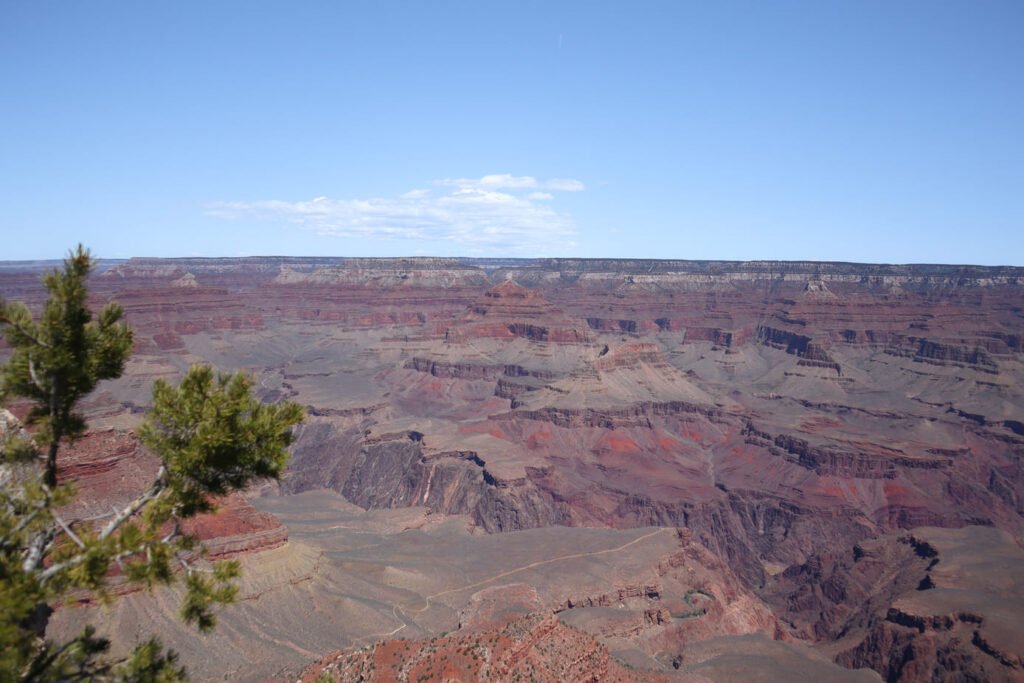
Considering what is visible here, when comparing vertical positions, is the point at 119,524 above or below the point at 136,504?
below

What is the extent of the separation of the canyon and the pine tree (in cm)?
78

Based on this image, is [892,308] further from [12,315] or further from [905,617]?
[12,315]

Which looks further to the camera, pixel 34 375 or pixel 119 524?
pixel 119 524

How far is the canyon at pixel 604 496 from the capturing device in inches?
1422

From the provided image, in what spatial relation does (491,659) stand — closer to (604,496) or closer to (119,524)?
(119,524)

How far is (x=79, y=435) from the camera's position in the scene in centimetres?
1175

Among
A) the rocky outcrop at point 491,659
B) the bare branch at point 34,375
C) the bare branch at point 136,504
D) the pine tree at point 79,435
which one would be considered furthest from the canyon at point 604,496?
the bare branch at point 34,375

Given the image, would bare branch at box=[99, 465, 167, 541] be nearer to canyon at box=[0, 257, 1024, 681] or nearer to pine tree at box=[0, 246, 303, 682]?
pine tree at box=[0, 246, 303, 682]

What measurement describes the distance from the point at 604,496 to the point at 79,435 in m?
72.5

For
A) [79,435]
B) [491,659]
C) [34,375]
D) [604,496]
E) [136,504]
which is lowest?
[604,496]

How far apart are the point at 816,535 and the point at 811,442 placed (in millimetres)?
16722

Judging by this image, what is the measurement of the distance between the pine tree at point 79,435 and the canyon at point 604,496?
781mm

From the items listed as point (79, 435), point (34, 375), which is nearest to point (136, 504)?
point (79, 435)

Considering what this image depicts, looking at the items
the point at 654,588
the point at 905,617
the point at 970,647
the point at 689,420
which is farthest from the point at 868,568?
the point at 689,420
